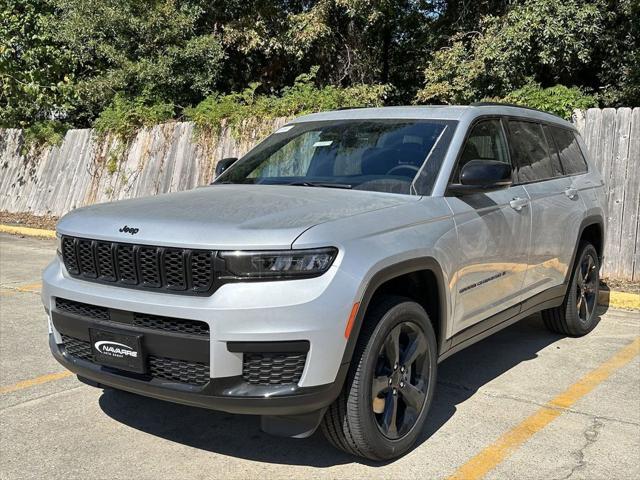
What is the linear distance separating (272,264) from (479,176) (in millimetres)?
1575

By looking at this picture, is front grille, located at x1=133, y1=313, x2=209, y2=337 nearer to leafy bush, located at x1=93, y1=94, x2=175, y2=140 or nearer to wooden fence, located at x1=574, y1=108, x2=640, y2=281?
wooden fence, located at x1=574, y1=108, x2=640, y2=281

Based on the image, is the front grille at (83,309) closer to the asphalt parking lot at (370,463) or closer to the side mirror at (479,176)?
the asphalt parking lot at (370,463)

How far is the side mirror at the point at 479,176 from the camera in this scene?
13.6 feet

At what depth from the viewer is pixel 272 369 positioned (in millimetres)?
3188

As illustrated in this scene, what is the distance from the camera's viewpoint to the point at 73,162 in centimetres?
1431

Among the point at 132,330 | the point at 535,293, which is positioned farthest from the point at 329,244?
the point at 535,293

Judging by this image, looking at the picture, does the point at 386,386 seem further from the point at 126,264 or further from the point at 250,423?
the point at 126,264

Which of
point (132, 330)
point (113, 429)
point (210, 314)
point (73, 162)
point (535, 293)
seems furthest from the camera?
point (73, 162)

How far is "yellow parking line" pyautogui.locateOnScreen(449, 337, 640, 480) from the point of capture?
371cm

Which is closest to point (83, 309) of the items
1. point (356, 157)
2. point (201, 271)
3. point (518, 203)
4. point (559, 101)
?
point (201, 271)

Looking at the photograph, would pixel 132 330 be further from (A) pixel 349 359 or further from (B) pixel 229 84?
(B) pixel 229 84

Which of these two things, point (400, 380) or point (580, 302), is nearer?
point (400, 380)

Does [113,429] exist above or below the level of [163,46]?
below

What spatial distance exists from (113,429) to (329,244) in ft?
6.25
